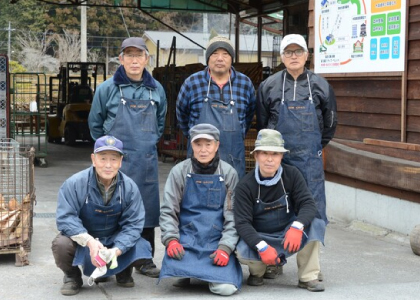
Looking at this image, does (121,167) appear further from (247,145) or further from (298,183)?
(247,145)

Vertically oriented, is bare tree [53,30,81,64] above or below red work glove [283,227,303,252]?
above

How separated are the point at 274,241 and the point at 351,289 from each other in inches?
28.0

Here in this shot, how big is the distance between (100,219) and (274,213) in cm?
126

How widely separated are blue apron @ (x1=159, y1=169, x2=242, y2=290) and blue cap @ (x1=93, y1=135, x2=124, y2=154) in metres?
0.57

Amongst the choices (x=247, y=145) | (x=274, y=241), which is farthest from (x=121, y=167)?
(x=247, y=145)

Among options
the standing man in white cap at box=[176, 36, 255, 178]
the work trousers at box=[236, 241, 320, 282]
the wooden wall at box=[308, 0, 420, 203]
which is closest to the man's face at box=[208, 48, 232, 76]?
the standing man in white cap at box=[176, 36, 255, 178]

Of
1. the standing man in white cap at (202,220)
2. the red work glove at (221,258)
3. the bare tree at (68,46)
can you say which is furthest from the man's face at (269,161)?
the bare tree at (68,46)

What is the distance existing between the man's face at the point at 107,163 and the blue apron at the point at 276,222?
3.41 ft

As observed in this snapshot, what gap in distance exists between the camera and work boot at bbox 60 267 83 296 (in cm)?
544

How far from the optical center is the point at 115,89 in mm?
5977

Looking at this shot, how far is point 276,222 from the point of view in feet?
18.6

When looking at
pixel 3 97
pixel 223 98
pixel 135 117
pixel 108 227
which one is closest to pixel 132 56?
pixel 135 117

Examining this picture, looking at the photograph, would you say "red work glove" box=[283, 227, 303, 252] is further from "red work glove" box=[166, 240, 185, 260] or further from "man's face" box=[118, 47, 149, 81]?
"man's face" box=[118, 47, 149, 81]

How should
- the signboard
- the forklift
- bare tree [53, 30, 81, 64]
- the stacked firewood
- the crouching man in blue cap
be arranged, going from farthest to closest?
1. bare tree [53, 30, 81, 64]
2. the forklift
3. the signboard
4. the stacked firewood
5. the crouching man in blue cap
